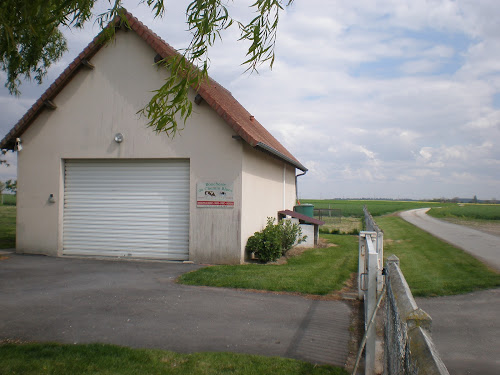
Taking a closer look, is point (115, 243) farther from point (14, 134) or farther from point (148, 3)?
point (148, 3)

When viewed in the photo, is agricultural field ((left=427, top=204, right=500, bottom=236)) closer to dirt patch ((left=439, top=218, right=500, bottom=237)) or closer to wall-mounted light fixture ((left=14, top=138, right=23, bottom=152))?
dirt patch ((left=439, top=218, right=500, bottom=237))

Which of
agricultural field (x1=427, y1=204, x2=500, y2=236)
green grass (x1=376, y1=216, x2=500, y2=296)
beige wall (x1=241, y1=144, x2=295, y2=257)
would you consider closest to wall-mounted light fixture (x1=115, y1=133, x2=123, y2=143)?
beige wall (x1=241, y1=144, x2=295, y2=257)

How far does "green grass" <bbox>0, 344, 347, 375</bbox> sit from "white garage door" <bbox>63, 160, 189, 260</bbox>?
7.22 metres

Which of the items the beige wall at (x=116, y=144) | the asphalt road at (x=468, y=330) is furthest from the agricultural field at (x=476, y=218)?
the beige wall at (x=116, y=144)

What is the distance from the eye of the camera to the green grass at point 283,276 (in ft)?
30.1

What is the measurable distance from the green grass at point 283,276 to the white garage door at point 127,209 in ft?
7.54

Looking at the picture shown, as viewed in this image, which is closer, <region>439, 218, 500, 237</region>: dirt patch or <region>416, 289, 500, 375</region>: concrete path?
<region>416, 289, 500, 375</region>: concrete path

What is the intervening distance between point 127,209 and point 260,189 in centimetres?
429

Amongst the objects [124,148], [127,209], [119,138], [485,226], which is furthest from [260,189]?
[485,226]

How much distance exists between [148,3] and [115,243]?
931 cm

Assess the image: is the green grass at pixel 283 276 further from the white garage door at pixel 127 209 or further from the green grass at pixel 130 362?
the green grass at pixel 130 362

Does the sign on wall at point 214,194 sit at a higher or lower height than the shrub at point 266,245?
higher

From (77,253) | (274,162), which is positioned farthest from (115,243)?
(274,162)

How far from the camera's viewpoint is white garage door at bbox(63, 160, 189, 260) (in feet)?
41.3
